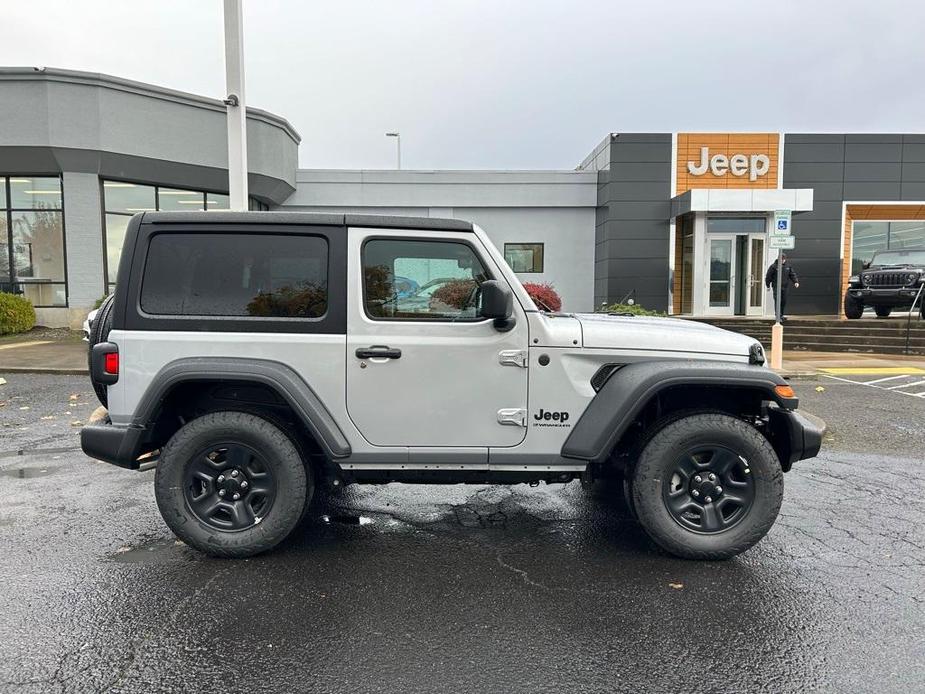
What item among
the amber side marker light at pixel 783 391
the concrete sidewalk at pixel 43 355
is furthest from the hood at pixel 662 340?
the concrete sidewalk at pixel 43 355

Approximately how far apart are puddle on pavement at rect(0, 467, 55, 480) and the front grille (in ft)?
60.6

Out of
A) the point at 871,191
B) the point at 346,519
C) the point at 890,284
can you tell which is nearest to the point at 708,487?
the point at 346,519

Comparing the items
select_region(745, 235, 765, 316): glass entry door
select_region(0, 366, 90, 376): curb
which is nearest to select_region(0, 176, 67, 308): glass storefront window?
select_region(0, 366, 90, 376): curb

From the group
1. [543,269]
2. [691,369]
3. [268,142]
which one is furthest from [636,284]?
[691,369]

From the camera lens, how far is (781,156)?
2159 centimetres

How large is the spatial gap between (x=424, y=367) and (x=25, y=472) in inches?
166

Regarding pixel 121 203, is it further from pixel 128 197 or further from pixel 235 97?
pixel 235 97

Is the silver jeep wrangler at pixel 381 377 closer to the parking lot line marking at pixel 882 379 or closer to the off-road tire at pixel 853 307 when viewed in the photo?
the parking lot line marking at pixel 882 379

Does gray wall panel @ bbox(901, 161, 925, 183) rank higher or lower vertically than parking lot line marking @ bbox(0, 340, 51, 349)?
higher

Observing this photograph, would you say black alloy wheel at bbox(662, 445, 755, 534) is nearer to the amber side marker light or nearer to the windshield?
the amber side marker light

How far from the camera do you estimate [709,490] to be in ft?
13.1

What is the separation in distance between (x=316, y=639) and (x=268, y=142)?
18.9 meters

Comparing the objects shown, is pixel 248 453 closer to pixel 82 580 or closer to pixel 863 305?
pixel 82 580

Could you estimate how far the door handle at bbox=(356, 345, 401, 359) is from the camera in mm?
3947
